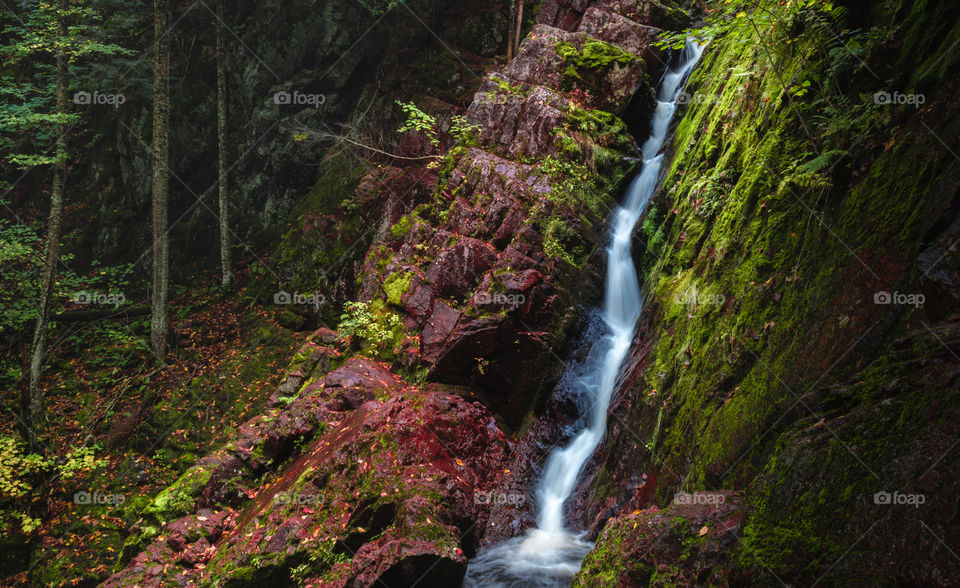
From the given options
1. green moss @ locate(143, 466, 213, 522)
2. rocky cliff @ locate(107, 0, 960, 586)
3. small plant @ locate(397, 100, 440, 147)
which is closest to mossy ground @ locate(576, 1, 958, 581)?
rocky cliff @ locate(107, 0, 960, 586)

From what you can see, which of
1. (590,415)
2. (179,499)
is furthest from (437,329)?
(179,499)

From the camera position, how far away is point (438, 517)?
623 centimetres

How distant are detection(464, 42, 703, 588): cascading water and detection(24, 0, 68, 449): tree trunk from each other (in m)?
11.7

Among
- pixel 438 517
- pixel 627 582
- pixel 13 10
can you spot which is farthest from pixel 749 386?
pixel 13 10

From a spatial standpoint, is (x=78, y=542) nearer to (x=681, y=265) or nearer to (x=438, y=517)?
(x=438, y=517)

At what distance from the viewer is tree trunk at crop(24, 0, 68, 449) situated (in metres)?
11.0

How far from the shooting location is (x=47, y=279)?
443 inches

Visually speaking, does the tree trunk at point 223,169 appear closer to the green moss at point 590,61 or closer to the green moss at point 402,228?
the green moss at point 402,228

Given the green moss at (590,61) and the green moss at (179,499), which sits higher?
the green moss at (590,61)

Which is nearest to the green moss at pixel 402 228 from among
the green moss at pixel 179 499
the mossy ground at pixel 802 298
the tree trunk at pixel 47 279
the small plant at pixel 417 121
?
the small plant at pixel 417 121

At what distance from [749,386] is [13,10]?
83.0ft

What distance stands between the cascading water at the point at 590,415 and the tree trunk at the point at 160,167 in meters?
11.2

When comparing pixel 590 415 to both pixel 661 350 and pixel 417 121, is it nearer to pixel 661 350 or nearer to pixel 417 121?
pixel 661 350

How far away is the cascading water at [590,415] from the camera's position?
613cm
